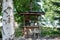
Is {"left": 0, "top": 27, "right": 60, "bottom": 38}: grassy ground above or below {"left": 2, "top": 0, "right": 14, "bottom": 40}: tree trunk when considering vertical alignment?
below

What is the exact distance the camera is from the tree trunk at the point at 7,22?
238 centimetres

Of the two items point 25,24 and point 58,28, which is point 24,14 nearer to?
point 25,24

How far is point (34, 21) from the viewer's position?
11.6m

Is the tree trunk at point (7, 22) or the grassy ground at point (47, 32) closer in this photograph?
the tree trunk at point (7, 22)

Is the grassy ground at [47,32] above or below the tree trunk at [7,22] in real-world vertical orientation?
below

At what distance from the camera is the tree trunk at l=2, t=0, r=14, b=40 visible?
2385 millimetres

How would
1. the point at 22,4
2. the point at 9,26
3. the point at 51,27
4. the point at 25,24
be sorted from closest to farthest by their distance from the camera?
Answer: the point at 9,26, the point at 25,24, the point at 22,4, the point at 51,27

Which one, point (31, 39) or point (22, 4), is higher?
point (22, 4)

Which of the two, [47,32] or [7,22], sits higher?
[7,22]

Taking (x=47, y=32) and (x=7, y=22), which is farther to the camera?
(x=47, y=32)

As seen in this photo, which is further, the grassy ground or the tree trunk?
the grassy ground

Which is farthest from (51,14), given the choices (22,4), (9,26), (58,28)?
(9,26)

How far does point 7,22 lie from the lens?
7.94ft

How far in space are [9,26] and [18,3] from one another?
945cm
